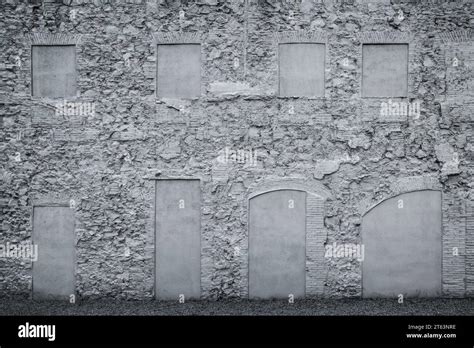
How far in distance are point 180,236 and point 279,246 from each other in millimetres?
2050

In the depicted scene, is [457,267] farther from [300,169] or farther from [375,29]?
[375,29]

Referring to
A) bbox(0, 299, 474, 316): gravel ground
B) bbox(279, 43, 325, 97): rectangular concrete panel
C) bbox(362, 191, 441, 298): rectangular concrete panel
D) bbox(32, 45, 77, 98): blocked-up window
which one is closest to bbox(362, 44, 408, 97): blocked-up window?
bbox(279, 43, 325, 97): rectangular concrete panel

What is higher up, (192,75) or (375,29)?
(375,29)

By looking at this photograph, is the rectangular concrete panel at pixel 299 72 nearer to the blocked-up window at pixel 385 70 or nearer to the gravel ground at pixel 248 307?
the blocked-up window at pixel 385 70

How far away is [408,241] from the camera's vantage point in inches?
386

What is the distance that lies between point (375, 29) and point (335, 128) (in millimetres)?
2177

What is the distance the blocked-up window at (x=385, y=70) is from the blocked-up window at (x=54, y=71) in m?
6.05

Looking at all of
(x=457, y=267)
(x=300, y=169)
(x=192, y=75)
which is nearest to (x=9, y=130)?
(x=192, y=75)

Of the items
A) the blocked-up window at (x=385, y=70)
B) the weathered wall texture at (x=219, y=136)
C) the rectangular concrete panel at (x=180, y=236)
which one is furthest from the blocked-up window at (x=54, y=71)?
the blocked-up window at (x=385, y=70)

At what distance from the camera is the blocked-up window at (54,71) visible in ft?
32.6

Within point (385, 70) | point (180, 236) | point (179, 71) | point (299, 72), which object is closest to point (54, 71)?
point (179, 71)

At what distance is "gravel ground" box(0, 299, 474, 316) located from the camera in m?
9.02

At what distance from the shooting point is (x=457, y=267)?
9.74m

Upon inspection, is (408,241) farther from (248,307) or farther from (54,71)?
(54,71)
